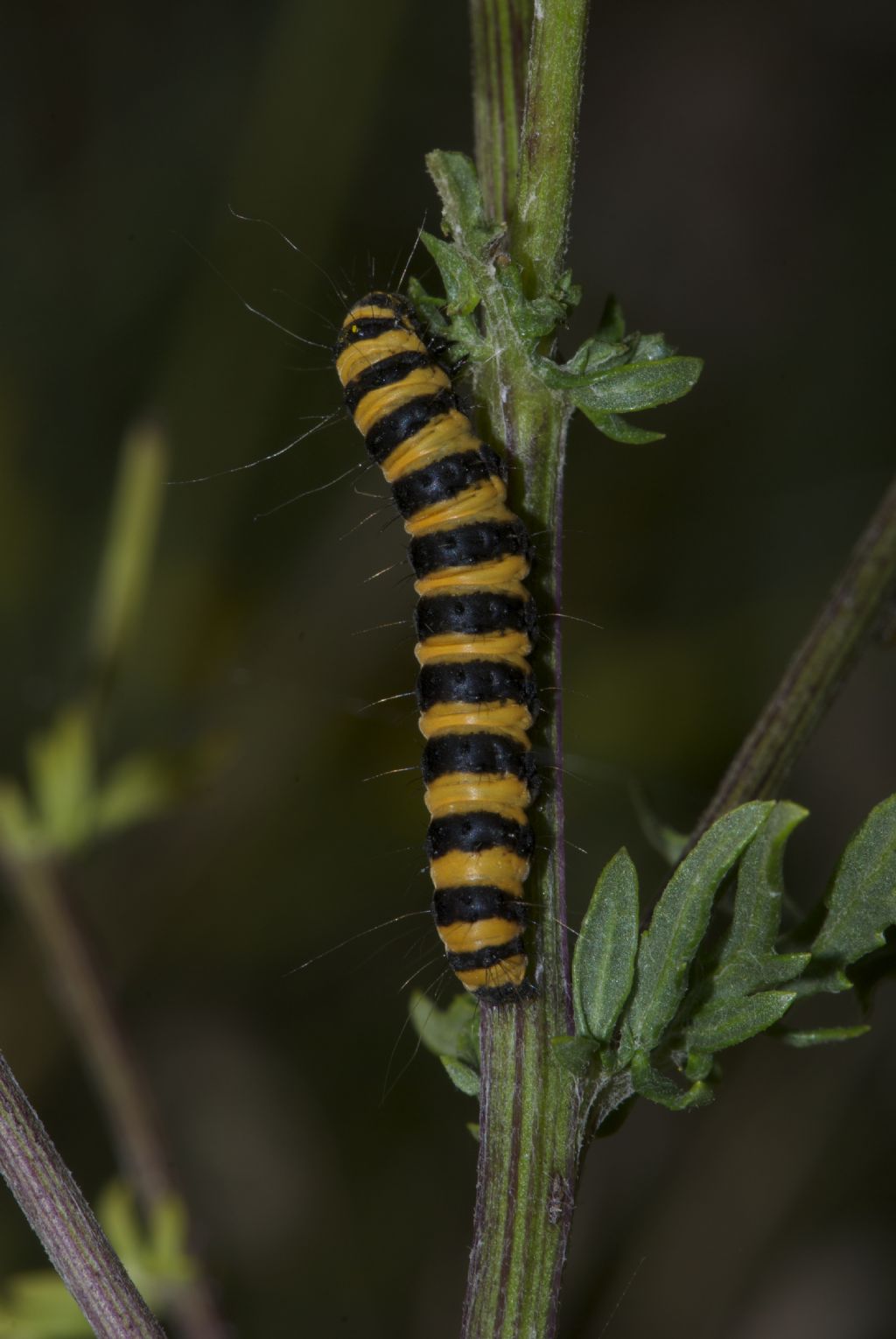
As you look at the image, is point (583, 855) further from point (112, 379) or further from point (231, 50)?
point (231, 50)

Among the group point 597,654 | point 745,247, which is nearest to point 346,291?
point 597,654

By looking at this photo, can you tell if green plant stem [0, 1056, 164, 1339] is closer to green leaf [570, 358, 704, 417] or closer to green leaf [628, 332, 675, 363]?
green leaf [570, 358, 704, 417]

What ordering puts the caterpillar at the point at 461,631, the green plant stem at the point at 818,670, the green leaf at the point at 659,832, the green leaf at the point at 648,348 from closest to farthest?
1. the green leaf at the point at 648,348
2. the caterpillar at the point at 461,631
3. the green plant stem at the point at 818,670
4. the green leaf at the point at 659,832

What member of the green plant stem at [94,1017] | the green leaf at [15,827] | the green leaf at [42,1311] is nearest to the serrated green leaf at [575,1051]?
the green leaf at [42,1311]

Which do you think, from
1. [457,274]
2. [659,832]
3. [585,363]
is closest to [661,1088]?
[659,832]

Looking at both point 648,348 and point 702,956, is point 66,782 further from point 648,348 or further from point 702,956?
point 648,348

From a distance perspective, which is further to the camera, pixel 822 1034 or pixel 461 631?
pixel 461 631

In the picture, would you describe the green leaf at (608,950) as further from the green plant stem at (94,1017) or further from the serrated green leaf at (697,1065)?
the green plant stem at (94,1017)

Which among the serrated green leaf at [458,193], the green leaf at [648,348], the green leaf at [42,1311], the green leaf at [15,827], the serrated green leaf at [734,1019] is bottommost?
the green leaf at [42,1311]
